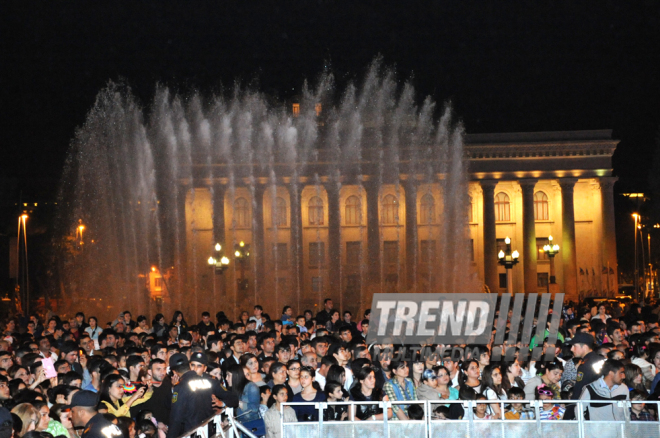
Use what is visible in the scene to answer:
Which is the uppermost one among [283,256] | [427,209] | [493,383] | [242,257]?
[427,209]

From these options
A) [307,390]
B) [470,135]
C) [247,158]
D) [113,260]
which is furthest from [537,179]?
[307,390]

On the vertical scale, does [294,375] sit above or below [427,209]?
below

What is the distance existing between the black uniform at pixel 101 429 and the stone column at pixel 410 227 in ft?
138

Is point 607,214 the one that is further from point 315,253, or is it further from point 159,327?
point 159,327

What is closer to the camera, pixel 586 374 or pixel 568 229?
pixel 586 374

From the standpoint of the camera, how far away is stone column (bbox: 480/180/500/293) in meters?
55.4

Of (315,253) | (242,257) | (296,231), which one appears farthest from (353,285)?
(242,257)

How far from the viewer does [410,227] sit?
5238 centimetres

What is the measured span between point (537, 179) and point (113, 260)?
103 feet

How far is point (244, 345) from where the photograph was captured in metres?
12.9

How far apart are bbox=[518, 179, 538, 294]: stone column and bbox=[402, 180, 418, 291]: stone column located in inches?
307

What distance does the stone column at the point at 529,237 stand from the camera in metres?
55.3

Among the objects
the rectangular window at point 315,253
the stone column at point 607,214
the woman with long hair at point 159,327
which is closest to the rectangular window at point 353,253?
the rectangular window at point 315,253

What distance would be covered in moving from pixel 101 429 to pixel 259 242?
43.2m
